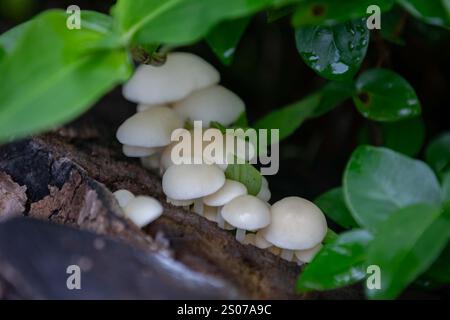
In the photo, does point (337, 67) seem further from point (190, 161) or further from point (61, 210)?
point (61, 210)

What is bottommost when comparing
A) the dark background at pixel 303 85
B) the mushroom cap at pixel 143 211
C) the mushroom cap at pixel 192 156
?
the dark background at pixel 303 85

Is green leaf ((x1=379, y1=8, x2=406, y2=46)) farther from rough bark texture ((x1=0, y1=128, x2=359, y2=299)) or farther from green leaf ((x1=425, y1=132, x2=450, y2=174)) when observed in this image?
rough bark texture ((x1=0, y1=128, x2=359, y2=299))

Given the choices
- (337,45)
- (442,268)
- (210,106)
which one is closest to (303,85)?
(210,106)

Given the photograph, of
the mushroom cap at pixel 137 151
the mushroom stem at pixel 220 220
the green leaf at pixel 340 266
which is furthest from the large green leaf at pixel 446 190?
the mushroom cap at pixel 137 151

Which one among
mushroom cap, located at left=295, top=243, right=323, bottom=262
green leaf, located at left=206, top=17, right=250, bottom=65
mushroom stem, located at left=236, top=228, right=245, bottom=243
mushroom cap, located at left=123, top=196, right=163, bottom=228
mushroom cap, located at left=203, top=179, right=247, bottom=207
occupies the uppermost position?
green leaf, located at left=206, top=17, right=250, bottom=65

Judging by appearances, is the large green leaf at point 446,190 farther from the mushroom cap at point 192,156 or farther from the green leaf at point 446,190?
the mushroom cap at point 192,156

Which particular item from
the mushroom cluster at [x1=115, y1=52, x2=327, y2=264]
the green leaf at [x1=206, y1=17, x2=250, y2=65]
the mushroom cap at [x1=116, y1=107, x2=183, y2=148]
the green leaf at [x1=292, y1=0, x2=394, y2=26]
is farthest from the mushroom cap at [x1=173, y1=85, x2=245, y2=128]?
the green leaf at [x1=292, y1=0, x2=394, y2=26]

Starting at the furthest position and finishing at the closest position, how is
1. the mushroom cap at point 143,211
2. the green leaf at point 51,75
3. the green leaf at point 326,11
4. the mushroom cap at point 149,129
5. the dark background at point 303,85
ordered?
the dark background at point 303,85
the mushroom cap at point 149,129
the mushroom cap at point 143,211
the green leaf at point 326,11
the green leaf at point 51,75
